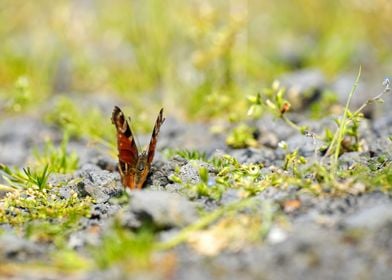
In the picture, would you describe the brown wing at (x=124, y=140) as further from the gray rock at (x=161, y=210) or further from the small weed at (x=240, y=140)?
the small weed at (x=240, y=140)

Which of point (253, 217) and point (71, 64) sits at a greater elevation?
point (71, 64)

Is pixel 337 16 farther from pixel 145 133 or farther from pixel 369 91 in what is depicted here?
pixel 145 133

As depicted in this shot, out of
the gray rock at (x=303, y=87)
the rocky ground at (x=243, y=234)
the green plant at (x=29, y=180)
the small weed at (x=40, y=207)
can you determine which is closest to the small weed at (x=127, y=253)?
the rocky ground at (x=243, y=234)

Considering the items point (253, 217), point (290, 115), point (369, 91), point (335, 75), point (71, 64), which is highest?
point (71, 64)

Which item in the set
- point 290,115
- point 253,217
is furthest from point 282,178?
point 290,115

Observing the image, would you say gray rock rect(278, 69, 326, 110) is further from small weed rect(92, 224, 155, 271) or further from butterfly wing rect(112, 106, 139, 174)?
small weed rect(92, 224, 155, 271)

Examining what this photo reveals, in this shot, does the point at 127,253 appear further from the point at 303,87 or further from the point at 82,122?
the point at 303,87

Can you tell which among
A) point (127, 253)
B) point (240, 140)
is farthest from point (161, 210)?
point (240, 140)

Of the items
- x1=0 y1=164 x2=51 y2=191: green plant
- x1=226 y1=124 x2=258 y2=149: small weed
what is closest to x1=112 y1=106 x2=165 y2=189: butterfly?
x1=0 y1=164 x2=51 y2=191: green plant
